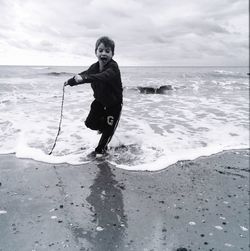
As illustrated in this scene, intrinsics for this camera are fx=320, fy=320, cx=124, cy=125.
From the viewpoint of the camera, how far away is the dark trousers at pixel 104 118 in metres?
5.03

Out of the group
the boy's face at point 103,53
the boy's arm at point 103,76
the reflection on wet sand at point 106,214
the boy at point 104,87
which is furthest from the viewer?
the boy's face at point 103,53

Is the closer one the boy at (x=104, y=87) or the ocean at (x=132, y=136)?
the boy at (x=104, y=87)

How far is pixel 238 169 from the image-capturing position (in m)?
4.93

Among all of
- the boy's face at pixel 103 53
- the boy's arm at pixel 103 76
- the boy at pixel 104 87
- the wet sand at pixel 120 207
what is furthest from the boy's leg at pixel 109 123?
the boy's face at pixel 103 53

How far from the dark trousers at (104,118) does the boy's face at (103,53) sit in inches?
29.4

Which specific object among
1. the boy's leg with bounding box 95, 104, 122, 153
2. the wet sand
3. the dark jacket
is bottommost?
the wet sand

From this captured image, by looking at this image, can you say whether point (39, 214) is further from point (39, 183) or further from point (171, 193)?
point (171, 193)

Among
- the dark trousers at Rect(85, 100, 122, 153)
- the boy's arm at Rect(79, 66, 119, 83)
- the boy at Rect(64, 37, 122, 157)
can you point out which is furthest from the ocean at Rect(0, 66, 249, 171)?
the boy's arm at Rect(79, 66, 119, 83)

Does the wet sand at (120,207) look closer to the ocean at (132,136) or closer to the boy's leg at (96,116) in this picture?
the ocean at (132,136)

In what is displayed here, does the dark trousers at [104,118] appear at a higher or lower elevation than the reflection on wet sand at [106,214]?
higher

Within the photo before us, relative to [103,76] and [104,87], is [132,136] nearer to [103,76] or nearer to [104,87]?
[104,87]

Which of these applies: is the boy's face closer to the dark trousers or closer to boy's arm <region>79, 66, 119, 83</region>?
boy's arm <region>79, 66, 119, 83</region>

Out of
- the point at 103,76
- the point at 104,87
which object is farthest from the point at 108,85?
the point at 103,76

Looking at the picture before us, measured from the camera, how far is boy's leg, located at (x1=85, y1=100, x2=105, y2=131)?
505 centimetres
